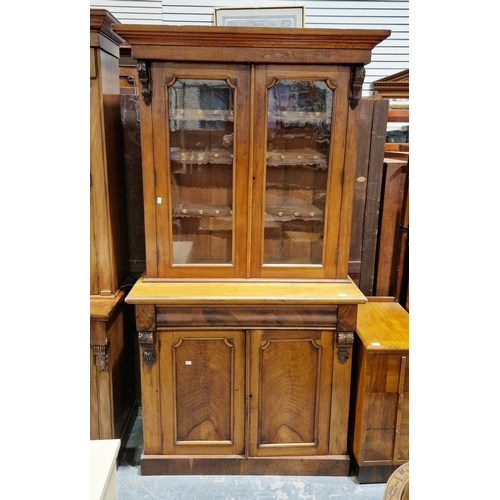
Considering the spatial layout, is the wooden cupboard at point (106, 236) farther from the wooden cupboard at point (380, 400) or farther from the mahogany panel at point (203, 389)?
the wooden cupboard at point (380, 400)

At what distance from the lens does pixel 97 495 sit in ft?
3.70

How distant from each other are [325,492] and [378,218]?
1462mm

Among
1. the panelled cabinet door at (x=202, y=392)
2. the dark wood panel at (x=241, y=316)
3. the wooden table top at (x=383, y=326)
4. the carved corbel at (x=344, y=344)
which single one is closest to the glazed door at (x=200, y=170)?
the dark wood panel at (x=241, y=316)

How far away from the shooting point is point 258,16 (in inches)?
93.6

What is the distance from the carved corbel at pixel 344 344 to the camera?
2057mm

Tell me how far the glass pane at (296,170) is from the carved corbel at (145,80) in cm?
55

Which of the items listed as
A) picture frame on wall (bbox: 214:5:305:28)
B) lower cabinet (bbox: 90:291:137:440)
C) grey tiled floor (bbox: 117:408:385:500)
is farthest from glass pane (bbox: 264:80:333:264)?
grey tiled floor (bbox: 117:408:385:500)

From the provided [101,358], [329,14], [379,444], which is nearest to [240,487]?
[379,444]

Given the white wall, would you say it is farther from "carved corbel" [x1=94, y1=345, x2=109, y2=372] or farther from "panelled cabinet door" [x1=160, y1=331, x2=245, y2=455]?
"carved corbel" [x1=94, y1=345, x2=109, y2=372]

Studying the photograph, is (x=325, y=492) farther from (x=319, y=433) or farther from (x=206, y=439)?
(x=206, y=439)

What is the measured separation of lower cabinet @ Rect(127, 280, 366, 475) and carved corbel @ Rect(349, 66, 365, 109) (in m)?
0.95

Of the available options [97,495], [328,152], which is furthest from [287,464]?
[328,152]

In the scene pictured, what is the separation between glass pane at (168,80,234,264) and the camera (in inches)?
78.2

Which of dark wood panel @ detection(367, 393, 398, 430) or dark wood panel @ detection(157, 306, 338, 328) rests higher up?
dark wood panel @ detection(157, 306, 338, 328)
